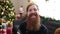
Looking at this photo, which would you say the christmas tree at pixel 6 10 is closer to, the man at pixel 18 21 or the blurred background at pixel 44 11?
the blurred background at pixel 44 11

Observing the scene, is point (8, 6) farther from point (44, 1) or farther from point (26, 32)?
point (26, 32)

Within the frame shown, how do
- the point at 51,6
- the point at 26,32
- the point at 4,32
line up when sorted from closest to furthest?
the point at 4,32 < the point at 26,32 < the point at 51,6

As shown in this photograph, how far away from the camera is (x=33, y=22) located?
4.66ft

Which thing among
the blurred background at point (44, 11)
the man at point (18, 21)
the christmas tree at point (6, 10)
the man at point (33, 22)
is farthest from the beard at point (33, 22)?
the christmas tree at point (6, 10)

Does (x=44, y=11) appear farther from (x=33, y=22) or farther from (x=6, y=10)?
(x=33, y=22)

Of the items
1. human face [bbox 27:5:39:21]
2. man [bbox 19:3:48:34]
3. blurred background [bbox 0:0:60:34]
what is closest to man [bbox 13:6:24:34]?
man [bbox 19:3:48:34]

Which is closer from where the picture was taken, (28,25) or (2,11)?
(28,25)

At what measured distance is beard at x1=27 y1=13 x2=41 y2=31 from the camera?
55.7 inches

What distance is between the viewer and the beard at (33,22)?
4.65ft

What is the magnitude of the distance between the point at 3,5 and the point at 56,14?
156 centimetres

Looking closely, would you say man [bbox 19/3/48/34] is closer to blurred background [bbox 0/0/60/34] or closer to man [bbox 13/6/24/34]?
man [bbox 13/6/24/34]

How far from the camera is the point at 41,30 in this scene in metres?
1.53

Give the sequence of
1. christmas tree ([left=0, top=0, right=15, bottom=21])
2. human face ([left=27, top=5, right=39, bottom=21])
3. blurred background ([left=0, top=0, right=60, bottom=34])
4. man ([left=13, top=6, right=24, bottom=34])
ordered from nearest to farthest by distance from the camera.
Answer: human face ([left=27, top=5, right=39, bottom=21])
man ([left=13, top=6, right=24, bottom=34])
blurred background ([left=0, top=0, right=60, bottom=34])
christmas tree ([left=0, top=0, right=15, bottom=21])

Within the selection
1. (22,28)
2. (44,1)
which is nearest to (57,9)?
(44,1)
